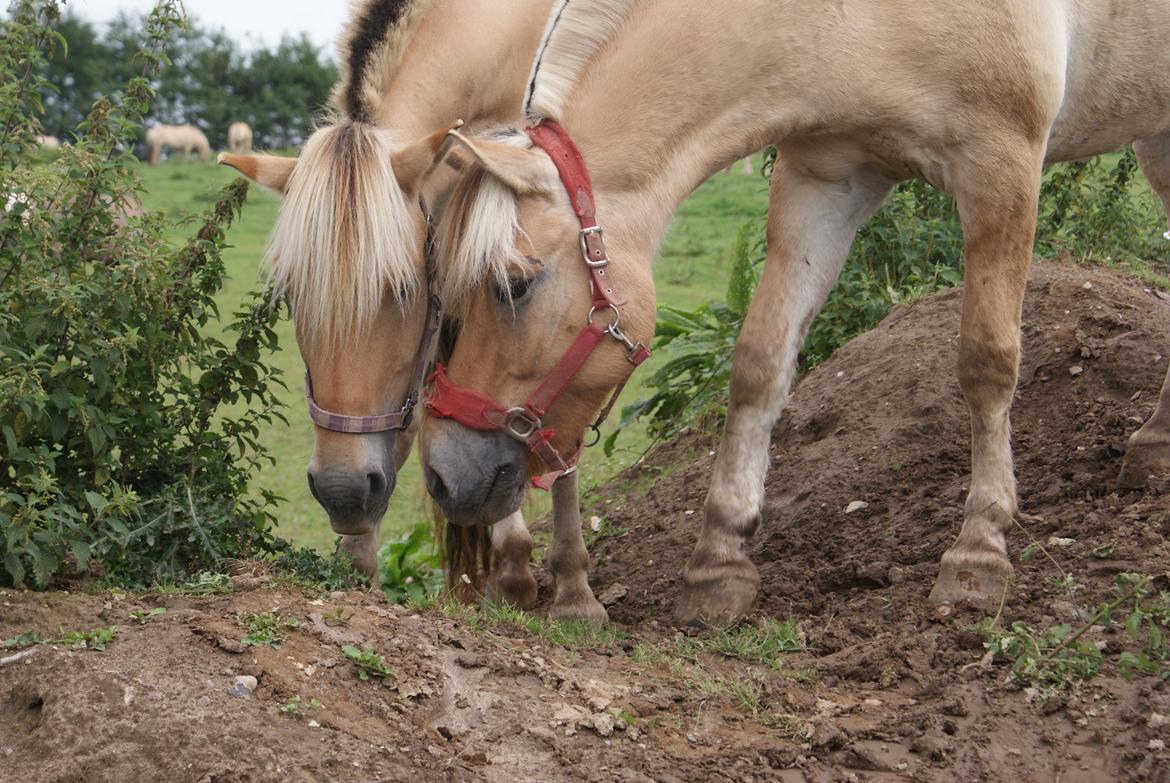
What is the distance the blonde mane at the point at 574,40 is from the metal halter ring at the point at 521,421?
803mm

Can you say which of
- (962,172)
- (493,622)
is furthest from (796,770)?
(962,172)

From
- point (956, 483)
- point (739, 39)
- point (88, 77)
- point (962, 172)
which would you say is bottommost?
point (956, 483)

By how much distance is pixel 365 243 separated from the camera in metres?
3.25

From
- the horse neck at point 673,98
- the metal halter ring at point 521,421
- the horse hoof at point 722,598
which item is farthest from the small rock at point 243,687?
the horse hoof at point 722,598

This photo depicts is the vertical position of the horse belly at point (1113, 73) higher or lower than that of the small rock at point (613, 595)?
higher

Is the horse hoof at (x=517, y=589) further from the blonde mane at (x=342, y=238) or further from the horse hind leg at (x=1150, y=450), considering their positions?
the horse hind leg at (x=1150, y=450)

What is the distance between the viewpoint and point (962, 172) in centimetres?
351

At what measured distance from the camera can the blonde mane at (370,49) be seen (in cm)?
372

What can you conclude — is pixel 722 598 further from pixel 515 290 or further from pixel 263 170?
pixel 263 170

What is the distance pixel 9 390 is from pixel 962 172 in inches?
100

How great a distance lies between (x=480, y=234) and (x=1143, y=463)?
7.11 feet

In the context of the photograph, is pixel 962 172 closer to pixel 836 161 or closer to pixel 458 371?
pixel 836 161

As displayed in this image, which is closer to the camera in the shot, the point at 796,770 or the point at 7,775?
the point at 7,775

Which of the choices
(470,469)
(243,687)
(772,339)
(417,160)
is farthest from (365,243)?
(772,339)
